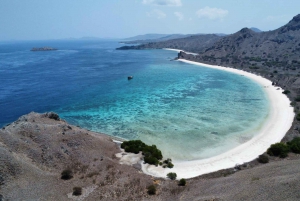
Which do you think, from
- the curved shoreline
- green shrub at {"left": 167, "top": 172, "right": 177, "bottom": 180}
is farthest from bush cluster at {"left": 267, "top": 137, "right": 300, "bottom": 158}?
green shrub at {"left": 167, "top": 172, "right": 177, "bottom": 180}

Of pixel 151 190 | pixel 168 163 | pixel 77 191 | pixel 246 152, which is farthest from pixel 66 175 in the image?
pixel 246 152

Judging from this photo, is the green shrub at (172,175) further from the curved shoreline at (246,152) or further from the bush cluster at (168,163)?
the bush cluster at (168,163)

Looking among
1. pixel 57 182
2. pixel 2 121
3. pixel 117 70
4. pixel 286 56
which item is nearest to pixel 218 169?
pixel 57 182

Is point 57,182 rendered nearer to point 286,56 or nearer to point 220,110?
point 220,110

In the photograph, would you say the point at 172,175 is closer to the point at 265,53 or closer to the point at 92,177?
the point at 92,177

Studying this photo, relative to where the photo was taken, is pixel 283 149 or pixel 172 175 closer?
pixel 172 175

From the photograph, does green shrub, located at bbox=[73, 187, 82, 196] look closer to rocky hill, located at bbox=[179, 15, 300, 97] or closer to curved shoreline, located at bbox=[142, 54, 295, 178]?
curved shoreline, located at bbox=[142, 54, 295, 178]
